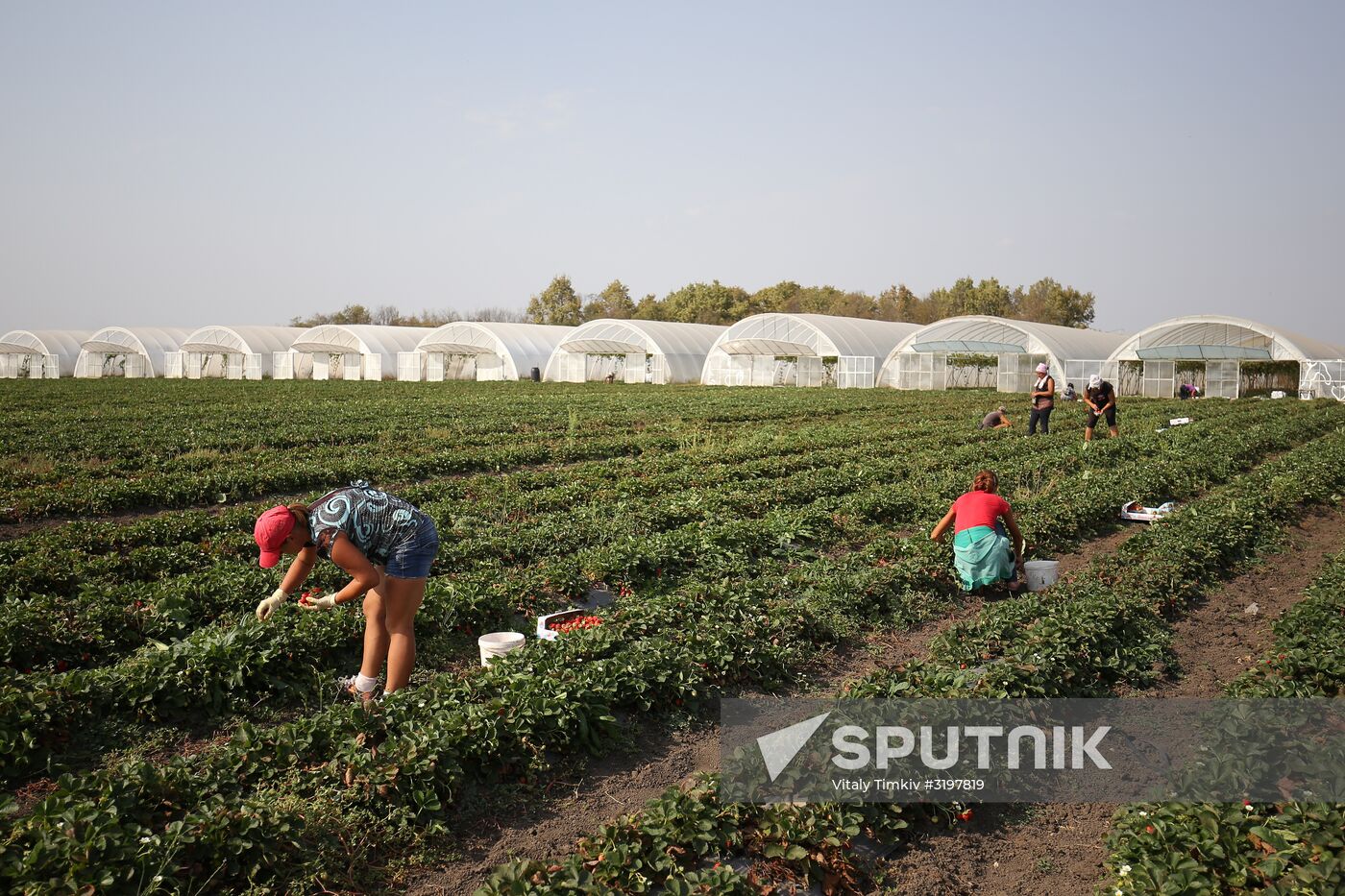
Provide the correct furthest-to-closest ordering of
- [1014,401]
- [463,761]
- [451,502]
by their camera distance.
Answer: [1014,401], [451,502], [463,761]

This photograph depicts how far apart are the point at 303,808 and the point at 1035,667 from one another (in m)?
4.53

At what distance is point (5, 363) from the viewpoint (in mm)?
70312

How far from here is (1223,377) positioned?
4462 cm

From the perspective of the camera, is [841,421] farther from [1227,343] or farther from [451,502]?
[1227,343]

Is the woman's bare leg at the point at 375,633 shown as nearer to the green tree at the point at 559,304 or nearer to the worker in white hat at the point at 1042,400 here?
the worker in white hat at the point at 1042,400

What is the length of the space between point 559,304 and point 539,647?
94529 mm

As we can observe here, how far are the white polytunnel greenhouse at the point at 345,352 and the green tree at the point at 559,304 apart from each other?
3557 cm

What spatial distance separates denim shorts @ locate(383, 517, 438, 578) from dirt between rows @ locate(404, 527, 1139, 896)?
1.50m

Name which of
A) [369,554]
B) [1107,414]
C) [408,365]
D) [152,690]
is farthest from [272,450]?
[408,365]

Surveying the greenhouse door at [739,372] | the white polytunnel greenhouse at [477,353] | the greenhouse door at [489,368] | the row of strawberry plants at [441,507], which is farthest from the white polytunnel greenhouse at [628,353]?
the row of strawberry plants at [441,507]

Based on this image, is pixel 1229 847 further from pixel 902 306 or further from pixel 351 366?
pixel 902 306

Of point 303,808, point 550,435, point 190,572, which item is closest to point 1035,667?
point 303,808

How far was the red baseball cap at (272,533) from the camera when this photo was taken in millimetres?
5090

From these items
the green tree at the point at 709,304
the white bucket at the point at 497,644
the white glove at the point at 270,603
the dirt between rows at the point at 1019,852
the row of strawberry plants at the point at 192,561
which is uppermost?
the green tree at the point at 709,304
